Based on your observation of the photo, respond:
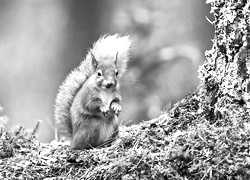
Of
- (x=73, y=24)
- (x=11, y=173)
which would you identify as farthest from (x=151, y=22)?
(x=11, y=173)

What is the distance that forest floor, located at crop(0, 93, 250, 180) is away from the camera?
10.6ft

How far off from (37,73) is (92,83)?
4.95 meters

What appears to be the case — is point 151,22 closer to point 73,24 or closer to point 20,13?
point 73,24

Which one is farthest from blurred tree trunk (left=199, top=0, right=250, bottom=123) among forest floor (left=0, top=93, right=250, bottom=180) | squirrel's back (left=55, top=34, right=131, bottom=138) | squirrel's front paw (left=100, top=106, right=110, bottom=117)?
squirrel's back (left=55, top=34, right=131, bottom=138)

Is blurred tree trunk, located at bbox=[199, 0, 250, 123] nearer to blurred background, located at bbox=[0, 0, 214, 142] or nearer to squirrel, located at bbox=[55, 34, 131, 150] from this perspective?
squirrel, located at bbox=[55, 34, 131, 150]

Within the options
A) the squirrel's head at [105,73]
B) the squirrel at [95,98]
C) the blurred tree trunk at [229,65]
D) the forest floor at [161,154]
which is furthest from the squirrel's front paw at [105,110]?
the blurred tree trunk at [229,65]

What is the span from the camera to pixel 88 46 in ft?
27.1

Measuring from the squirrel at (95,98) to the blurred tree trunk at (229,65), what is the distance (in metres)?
1.12

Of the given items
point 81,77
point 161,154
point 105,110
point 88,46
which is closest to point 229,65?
point 161,154

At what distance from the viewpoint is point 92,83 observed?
16.0ft

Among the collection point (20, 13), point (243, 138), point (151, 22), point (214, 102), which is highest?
point (20, 13)

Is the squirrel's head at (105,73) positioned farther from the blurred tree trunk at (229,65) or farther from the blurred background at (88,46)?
the blurred tree trunk at (229,65)

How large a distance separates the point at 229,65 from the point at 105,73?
1392 millimetres

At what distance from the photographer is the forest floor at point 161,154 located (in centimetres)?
322
